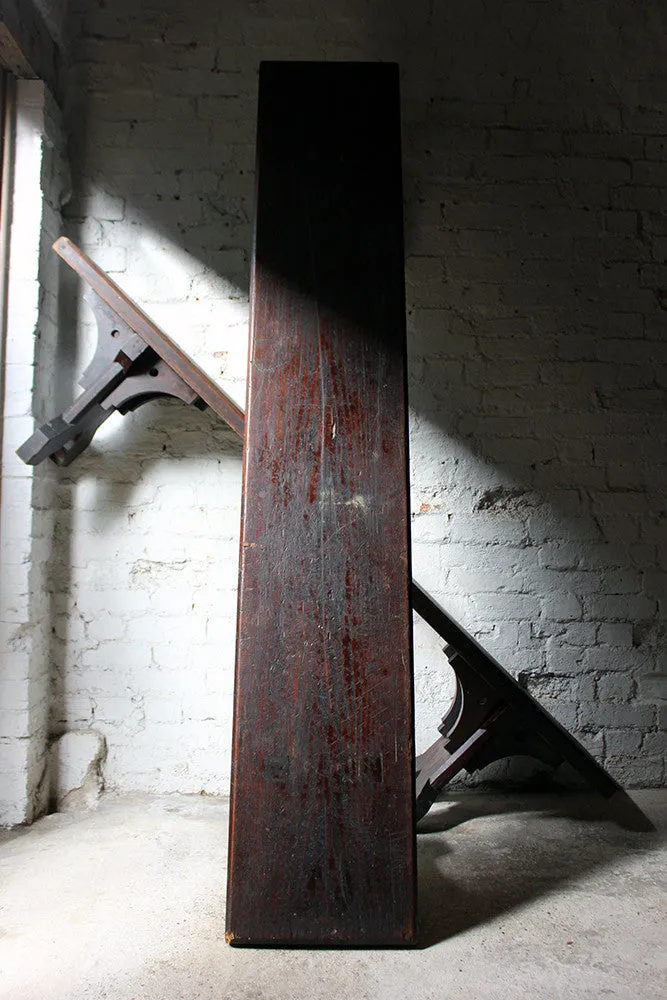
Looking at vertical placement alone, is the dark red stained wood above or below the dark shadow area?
above

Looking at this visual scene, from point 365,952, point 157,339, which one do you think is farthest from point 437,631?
point 157,339

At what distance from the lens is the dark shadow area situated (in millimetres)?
1604

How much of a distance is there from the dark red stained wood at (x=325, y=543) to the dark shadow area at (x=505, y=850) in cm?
25

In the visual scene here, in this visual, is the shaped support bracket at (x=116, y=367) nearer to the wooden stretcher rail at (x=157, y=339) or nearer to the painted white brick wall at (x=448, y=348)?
the wooden stretcher rail at (x=157, y=339)

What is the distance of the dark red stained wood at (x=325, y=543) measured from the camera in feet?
4.65

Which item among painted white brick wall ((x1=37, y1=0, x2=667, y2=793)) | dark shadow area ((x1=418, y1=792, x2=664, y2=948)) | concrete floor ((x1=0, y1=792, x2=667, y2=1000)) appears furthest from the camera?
painted white brick wall ((x1=37, y1=0, x2=667, y2=793))

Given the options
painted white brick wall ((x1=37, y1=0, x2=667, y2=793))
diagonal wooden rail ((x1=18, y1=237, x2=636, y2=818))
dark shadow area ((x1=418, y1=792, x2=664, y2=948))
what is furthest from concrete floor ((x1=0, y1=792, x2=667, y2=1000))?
painted white brick wall ((x1=37, y1=0, x2=667, y2=793))

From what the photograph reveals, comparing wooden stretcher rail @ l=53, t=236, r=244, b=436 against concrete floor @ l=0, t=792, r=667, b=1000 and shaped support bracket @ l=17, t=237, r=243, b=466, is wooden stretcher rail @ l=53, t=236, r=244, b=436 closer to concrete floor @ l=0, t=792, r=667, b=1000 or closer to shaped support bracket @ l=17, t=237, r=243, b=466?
shaped support bracket @ l=17, t=237, r=243, b=466

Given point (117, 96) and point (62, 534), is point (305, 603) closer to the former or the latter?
point (62, 534)

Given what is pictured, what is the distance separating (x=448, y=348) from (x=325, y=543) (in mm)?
1130

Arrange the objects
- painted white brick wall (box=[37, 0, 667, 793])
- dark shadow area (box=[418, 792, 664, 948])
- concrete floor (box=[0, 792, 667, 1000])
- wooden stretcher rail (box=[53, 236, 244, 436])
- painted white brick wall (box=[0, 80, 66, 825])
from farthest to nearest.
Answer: painted white brick wall (box=[37, 0, 667, 793]) → painted white brick wall (box=[0, 80, 66, 825]) → wooden stretcher rail (box=[53, 236, 244, 436]) → dark shadow area (box=[418, 792, 664, 948]) → concrete floor (box=[0, 792, 667, 1000])

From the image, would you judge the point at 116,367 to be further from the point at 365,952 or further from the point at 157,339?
the point at 365,952

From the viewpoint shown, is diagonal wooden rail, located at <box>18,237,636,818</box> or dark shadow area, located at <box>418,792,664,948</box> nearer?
dark shadow area, located at <box>418,792,664,948</box>

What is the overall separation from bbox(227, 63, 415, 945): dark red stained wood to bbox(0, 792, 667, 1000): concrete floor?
0.09m
